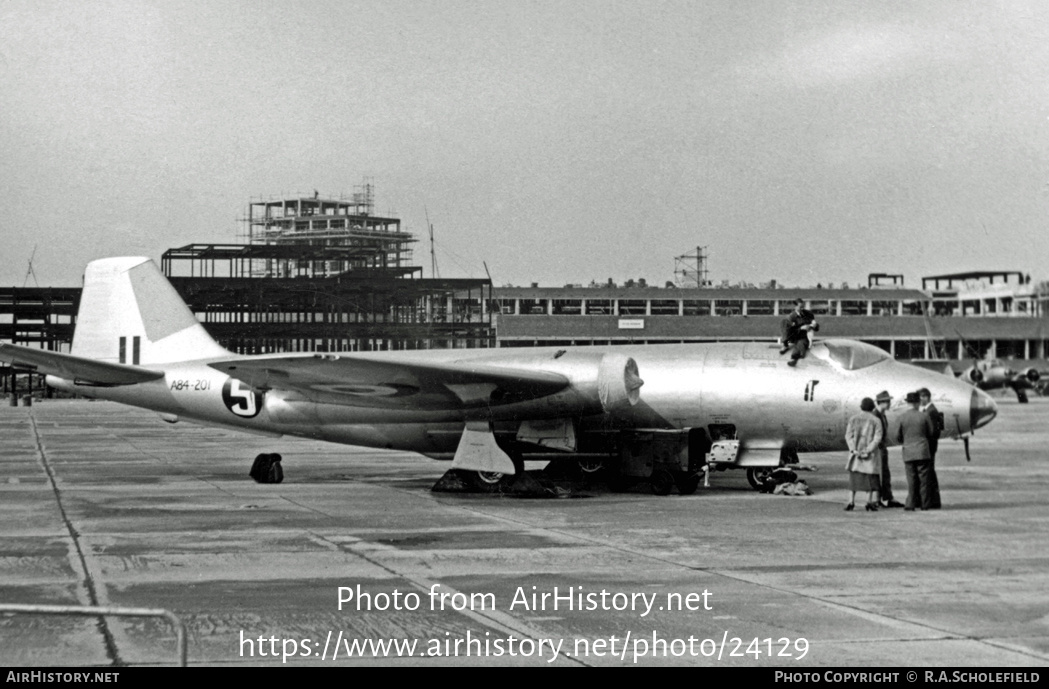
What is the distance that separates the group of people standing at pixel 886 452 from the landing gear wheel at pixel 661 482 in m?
3.27

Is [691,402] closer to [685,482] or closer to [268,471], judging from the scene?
[685,482]

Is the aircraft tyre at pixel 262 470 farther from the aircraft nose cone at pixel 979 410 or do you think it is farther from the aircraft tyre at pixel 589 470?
the aircraft nose cone at pixel 979 410

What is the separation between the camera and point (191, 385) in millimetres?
21266

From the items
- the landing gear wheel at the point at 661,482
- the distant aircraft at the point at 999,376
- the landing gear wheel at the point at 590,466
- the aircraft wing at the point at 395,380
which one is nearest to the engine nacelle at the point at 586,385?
the aircraft wing at the point at 395,380

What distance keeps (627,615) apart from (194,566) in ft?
15.9

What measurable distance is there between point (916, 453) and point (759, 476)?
3704mm

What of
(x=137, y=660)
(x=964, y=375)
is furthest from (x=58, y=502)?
(x=964, y=375)

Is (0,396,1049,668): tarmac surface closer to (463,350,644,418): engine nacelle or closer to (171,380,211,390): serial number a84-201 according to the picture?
(463,350,644,418): engine nacelle

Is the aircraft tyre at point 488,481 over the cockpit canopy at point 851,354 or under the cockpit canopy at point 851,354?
under

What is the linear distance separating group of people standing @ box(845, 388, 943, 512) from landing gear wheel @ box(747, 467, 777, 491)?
2670 mm

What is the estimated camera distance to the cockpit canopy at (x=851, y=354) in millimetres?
18531

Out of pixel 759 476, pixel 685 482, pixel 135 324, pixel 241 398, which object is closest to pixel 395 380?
pixel 241 398

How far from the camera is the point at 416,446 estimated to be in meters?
20.1

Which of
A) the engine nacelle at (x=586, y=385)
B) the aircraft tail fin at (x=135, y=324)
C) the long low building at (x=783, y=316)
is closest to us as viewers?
the engine nacelle at (x=586, y=385)
